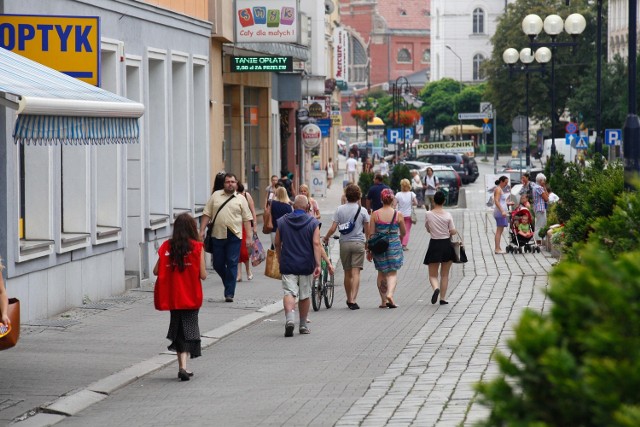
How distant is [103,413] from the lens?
10.3 metres

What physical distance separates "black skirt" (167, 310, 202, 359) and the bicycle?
578 cm

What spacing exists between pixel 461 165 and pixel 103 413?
63603 millimetres

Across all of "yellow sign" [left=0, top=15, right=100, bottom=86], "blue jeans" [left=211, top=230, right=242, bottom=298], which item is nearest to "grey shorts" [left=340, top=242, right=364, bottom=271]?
"blue jeans" [left=211, top=230, right=242, bottom=298]

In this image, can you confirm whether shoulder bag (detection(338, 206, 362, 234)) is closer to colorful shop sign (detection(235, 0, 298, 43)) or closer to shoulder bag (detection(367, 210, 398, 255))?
shoulder bag (detection(367, 210, 398, 255))

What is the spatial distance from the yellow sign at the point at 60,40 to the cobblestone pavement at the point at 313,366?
2.81 meters

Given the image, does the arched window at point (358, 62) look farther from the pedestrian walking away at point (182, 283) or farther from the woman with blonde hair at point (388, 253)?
the pedestrian walking away at point (182, 283)

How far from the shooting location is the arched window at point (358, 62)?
198m

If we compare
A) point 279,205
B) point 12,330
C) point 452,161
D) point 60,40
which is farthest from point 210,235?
point 452,161

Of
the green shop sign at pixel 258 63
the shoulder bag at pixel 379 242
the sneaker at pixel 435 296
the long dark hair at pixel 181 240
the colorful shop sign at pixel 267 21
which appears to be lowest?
the sneaker at pixel 435 296

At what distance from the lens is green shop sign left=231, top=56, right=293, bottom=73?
29.2 m

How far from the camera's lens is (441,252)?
18.7 metres

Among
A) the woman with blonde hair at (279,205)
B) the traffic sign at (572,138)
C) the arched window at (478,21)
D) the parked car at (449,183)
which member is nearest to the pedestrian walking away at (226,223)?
the woman with blonde hair at (279,205)

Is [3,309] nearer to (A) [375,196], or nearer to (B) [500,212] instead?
(A) [375,196]

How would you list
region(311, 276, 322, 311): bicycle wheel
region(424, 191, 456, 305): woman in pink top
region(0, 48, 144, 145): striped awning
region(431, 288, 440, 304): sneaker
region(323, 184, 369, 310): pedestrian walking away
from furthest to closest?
region(424, 191, 456, 305): woman in pink top → region(323, 184, 369, 310): pedestrian walking away → region(431, 288, 440, 304): sneaker → region(311, 276, 322, 311): bicycle wheel → region(0, 48, 144, 145): striped awning
